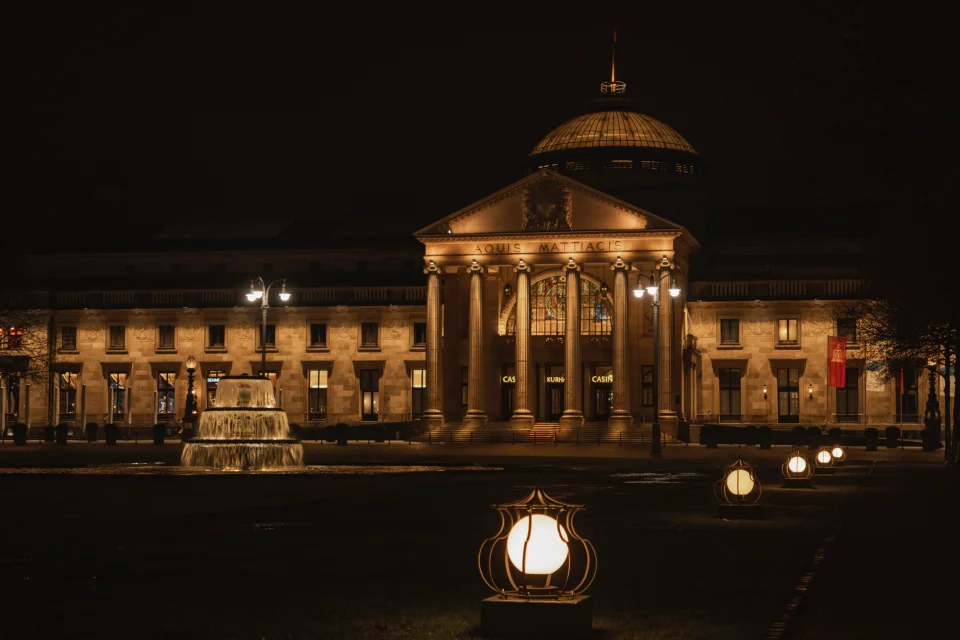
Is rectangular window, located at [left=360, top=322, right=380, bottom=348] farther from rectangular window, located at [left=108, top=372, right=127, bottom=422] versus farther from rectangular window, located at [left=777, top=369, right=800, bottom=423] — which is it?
rectangular window, located at [left=777, top=369, right=800, bottom=423]

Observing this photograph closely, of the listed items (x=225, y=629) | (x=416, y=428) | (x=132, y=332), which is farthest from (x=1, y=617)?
(x=132, y=332)

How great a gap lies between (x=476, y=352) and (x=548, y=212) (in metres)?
10.4

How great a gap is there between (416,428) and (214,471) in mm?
56143

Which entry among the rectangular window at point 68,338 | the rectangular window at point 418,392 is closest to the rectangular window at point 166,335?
the rectangular window at point 68,338

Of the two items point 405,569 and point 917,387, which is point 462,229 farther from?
point 405,569

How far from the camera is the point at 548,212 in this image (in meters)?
108

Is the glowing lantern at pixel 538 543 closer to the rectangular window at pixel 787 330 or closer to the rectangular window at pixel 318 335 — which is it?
the rectangular window at pixel 787 330

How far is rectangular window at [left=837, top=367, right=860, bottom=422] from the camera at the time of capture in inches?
4537

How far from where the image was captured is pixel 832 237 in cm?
12619

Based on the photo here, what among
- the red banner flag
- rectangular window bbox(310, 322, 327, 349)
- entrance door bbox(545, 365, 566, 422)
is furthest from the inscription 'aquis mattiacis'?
the red banner flag

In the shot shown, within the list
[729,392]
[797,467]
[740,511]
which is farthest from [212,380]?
[740,511]

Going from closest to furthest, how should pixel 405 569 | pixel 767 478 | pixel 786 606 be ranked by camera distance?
pixel 786 606, pixel 405 569, pixel 767 478

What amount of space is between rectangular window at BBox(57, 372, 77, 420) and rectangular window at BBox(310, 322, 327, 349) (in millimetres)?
18531

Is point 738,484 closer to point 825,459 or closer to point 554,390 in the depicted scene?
point 825,459
